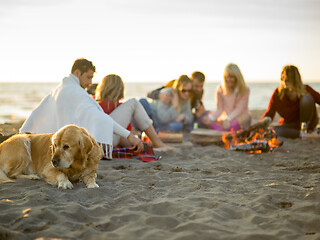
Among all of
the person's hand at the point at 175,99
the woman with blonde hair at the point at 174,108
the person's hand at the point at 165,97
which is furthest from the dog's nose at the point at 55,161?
the person's hand at the point at 175,99

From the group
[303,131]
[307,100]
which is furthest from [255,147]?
[307,100]

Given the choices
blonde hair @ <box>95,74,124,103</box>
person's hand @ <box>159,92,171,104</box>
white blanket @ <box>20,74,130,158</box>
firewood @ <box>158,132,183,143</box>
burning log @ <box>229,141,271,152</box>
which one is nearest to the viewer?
white blanket @ <box>20,74,130,158</box>

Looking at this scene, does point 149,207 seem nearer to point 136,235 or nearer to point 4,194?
point 136,235

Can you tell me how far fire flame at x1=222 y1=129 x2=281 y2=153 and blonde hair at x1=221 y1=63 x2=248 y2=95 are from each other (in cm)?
134

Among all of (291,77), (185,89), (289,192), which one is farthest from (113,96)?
(291,77)

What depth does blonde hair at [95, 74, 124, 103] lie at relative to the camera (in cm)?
575

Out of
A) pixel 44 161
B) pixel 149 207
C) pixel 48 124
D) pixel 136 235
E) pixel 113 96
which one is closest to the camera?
pixel 136 235

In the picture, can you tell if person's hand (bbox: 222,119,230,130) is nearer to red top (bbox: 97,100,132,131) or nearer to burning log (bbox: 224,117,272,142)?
burning log (bbox: 224,117,272,142)

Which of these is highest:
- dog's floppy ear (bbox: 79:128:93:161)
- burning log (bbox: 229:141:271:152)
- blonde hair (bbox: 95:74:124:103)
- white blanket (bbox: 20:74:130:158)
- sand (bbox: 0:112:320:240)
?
blonde hair (bbox: 95:74:124:103)

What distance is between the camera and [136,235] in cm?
257

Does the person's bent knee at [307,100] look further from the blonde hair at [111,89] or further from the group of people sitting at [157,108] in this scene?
the blonde hair at [111,89]

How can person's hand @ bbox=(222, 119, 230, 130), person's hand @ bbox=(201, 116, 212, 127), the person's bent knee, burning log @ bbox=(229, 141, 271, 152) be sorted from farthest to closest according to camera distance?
person's hand @ bbox=(201, 116, 212, 127) → person's hand @ bbox=(222, 119, 230, 130) → the person's bent knee → burning log @ bbox=(229, 141, 271, 152)

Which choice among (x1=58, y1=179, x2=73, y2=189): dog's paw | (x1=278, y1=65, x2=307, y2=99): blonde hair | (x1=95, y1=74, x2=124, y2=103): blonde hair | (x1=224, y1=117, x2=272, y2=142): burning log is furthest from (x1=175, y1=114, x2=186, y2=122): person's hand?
(x1=58, y1=179, x2=73, y2=189): dog's paw

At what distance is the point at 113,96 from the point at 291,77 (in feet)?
13.0
